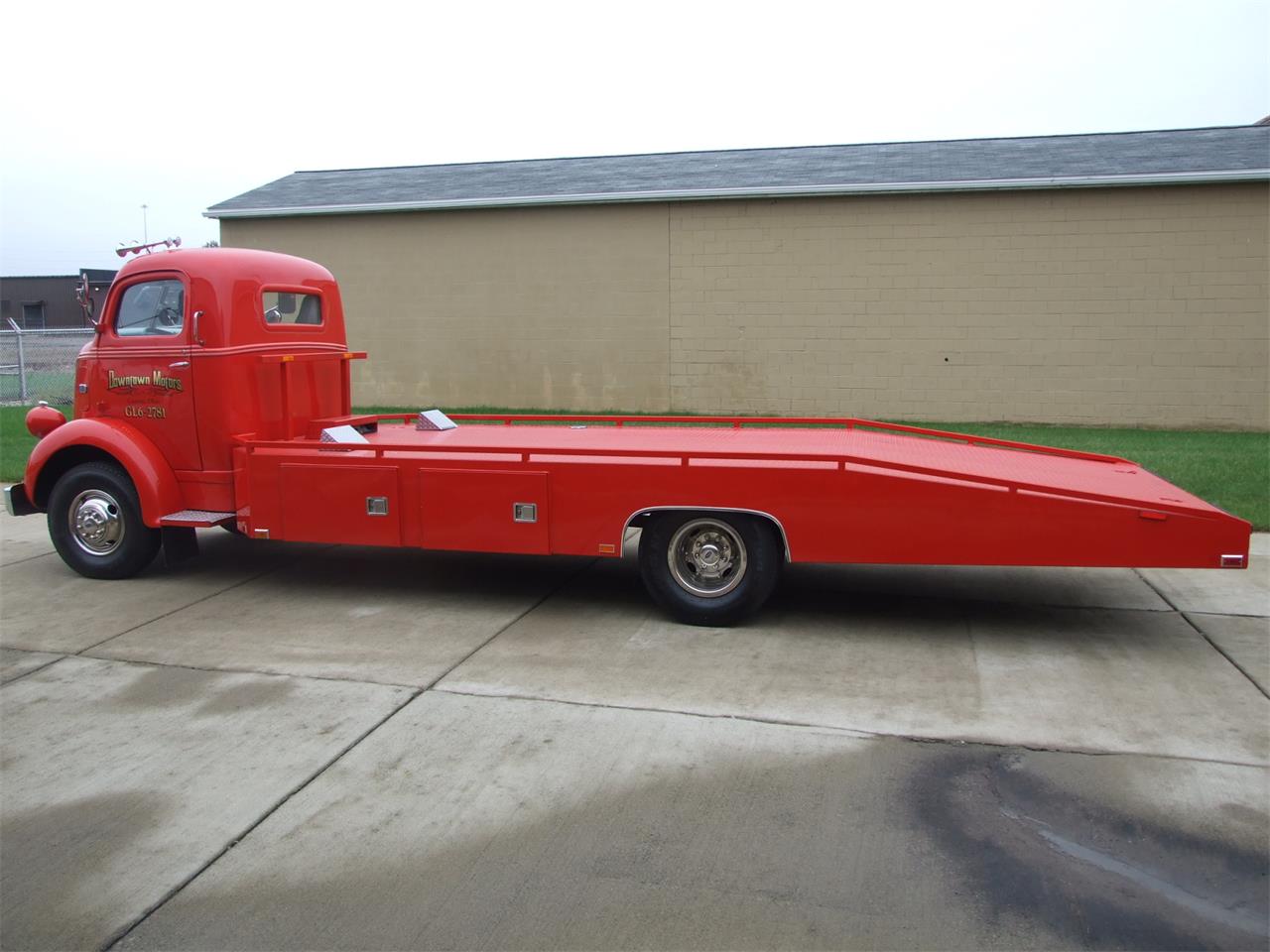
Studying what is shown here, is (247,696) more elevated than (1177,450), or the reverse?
(1177,450)

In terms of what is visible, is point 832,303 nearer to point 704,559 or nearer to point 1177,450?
point 1177,450

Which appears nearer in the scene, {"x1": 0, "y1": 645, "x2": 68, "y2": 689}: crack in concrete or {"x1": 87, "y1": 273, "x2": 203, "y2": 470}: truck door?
{"x1": 0, "y1": 645, "x2": 68, "y2": 689}: crack in concrete

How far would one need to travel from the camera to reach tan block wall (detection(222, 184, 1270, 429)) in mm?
16516

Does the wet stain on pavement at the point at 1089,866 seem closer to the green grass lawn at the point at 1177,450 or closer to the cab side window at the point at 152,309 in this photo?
the cab side window at the point at 152,309

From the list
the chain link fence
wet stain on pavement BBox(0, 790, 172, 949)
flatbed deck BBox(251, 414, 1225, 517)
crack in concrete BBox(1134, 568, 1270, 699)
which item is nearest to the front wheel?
flatbed deck BBox(251, 414, 1225, 517)

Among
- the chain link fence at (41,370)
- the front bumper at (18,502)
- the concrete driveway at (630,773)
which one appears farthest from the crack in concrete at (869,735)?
the chain link fence at (41,370)

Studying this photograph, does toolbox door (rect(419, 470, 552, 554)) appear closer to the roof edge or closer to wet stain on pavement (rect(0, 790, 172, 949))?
wet stain on pavement (rect(0, 790, 172, 949))

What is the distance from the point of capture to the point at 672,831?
398 centimetres

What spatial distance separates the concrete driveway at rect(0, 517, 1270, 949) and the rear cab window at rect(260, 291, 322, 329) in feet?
7.07

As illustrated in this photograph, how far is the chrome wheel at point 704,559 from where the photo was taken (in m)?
6.57

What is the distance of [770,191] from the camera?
57.8 feet

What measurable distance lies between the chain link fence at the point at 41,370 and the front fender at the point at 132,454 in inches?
499

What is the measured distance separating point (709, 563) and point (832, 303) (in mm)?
12064

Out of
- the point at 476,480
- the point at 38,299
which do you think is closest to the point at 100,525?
the point at 476,480
